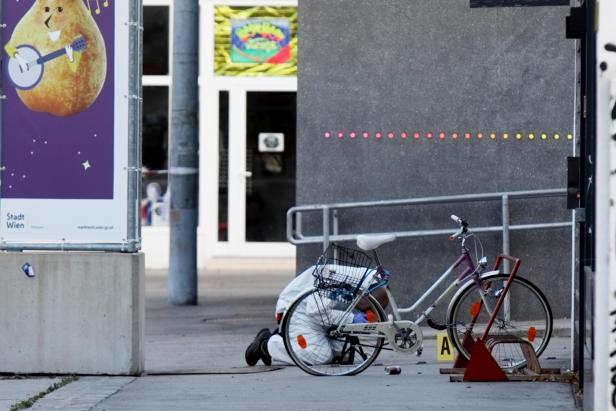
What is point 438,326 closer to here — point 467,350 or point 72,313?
point 467,350

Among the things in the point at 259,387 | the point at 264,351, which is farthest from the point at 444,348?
the point at 259,387

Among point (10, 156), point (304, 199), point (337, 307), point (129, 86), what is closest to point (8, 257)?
point (10, 156)

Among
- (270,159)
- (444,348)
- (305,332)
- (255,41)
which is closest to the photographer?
(305,332)

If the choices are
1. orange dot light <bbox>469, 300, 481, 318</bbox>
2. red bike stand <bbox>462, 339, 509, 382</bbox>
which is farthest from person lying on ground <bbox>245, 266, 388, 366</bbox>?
red bike stand <bbox>462, 339, 509, 382</bbox>

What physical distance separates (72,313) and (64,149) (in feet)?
3.49

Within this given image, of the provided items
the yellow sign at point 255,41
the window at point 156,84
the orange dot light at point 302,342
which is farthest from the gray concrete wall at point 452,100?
the window at point 156,84

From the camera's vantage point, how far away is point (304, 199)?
11938mm

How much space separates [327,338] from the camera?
921 cm

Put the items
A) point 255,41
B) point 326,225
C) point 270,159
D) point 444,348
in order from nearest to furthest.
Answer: point 444,348
point 326,225
point 255,41
point 270,159

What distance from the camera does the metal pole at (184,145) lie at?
14766 millimetres

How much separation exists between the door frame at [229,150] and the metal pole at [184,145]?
4788 millimetres

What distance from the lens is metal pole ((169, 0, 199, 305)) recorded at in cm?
1477

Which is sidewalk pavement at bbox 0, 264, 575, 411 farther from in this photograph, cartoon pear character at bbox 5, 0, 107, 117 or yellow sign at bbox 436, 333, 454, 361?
cartoon pear character at bbox 5, 0, 107, 117

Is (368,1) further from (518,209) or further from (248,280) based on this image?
(248,280)
